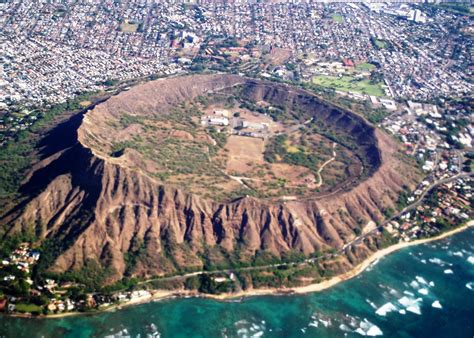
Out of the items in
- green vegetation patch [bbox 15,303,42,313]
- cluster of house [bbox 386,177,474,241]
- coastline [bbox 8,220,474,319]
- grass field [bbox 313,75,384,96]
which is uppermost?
grass field [bbox 313,75,384,96]

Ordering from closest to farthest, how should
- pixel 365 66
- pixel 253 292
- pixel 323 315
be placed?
pixel 323 315 → pixel 253 292 → pixel 365 66

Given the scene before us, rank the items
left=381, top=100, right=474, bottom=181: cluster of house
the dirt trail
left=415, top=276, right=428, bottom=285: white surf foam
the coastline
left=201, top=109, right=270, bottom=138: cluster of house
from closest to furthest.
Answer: the coastline
left=415, top=276, right=428, bottom=285: white surf foam
the dirt trail
left=381, top=100, right=474, bottom=181: cluster of house
left=201, top=109, right=270, bottom=138: cluster of house

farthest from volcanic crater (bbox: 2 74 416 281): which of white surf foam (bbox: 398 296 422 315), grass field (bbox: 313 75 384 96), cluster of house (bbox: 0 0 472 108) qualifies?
cluster of house (bbox: 0 0 472 108)

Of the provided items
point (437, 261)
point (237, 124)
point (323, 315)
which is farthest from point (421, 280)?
point (237, 124)

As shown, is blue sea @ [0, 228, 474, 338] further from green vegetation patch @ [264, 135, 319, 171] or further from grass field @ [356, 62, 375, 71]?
grass field @ [356, 62, 375, 71]

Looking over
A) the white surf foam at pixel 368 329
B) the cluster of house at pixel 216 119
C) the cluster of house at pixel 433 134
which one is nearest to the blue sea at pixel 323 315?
the white surf foam at pixel 368 329

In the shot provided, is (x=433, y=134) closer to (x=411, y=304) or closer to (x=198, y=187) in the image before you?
(x=411, y=304)
